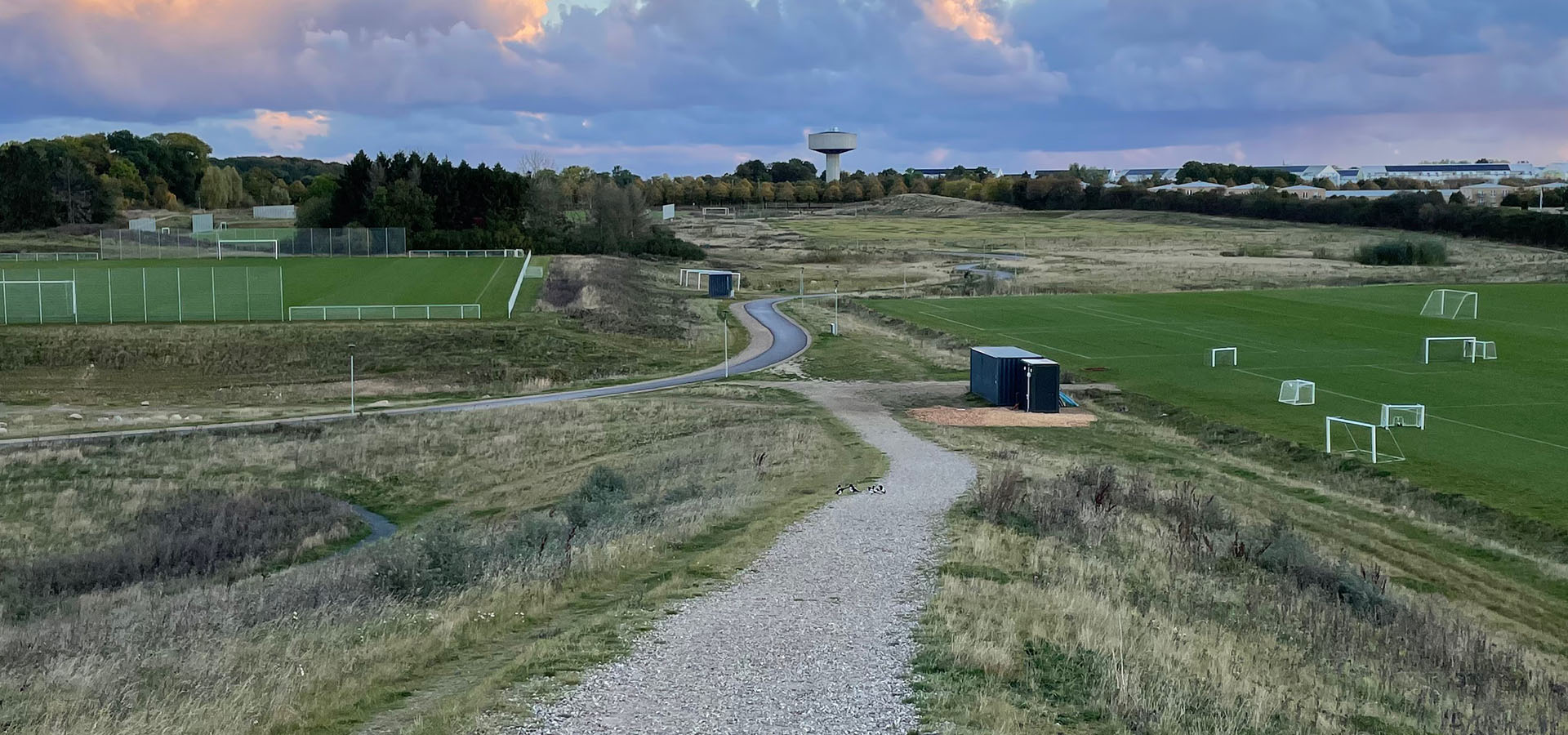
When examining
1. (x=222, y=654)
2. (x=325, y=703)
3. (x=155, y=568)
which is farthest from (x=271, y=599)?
(x=155, y=568)

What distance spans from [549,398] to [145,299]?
3164 centimetres

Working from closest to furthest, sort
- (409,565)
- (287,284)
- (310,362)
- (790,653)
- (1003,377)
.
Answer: (790,653), (409,565), (1003,377), (310,362), (287,284)

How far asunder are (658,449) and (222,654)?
2269cm

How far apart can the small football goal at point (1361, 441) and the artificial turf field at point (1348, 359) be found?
41 centimetres

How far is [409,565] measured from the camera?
61.9ft

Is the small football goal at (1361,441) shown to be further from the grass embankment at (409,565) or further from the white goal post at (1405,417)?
the grass embankment at (409,565)

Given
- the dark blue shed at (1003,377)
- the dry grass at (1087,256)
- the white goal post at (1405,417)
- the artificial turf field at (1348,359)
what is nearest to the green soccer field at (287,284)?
the dry grass at (1087,256)

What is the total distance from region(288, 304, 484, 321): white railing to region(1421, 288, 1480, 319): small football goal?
173 feet

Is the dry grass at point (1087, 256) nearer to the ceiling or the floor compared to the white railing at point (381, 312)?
nearer to the ceiling

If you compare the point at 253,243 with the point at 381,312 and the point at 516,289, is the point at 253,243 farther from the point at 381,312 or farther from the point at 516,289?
the point at 381,312

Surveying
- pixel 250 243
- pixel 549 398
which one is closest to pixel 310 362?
pixel 549 398

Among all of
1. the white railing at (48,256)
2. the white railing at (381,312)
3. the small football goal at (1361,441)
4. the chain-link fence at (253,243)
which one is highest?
the chain-link fence at (253,243)

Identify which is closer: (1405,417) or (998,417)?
(1405,417)

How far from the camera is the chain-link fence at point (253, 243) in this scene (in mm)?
98000
